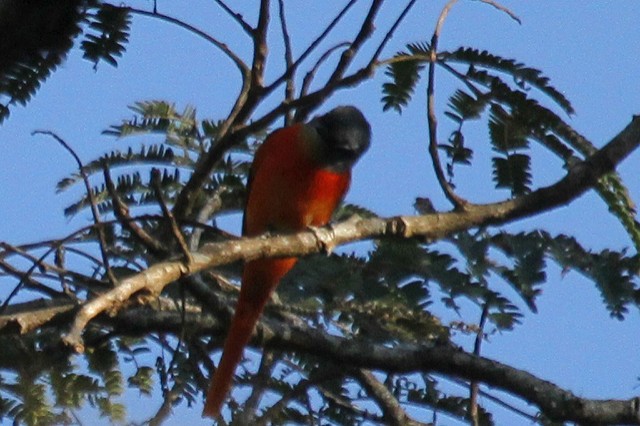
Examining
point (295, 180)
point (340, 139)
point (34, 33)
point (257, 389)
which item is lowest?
point (34, 33)

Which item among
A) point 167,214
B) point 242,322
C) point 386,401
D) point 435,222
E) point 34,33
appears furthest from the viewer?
point 242,322

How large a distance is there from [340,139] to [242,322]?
93 centimetres

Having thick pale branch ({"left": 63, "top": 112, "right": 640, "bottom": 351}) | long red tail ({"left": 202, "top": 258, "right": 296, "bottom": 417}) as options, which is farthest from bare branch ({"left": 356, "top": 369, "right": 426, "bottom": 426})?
thick pale branch ({"left": 63, "top": 112, "right": 640, "bottom": 351})

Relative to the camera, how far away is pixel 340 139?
406 cm

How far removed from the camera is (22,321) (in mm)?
2658

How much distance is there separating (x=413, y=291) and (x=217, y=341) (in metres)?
1.25

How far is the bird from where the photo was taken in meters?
3.82

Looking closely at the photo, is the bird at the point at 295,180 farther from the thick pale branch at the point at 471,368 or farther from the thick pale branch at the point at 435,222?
the thick pale branch at the point at 435,222

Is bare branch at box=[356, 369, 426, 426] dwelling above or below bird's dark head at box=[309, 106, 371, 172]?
below

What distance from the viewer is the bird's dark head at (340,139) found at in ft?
13.3

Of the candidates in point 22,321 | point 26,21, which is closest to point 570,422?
point 22,321

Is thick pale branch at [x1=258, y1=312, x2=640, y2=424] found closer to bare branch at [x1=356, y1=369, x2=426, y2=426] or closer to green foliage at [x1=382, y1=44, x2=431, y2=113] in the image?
bare branch at [x1=356, y1=369, x2=426, y2=426]

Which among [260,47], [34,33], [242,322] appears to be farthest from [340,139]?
[34,33]

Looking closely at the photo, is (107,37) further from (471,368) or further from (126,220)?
(471,368)
